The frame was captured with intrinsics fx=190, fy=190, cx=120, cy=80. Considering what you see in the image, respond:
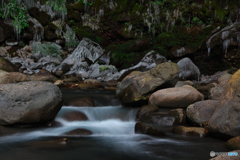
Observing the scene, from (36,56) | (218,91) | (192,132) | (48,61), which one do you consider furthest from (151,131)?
(36,56)

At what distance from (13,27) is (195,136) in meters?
17.5

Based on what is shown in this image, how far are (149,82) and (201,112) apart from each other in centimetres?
205

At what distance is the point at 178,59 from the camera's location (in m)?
13.7

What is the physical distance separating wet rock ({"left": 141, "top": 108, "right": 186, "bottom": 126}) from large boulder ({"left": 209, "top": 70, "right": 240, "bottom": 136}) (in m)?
0.95

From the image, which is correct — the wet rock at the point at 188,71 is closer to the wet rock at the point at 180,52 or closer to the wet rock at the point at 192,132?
the wet rock at the point at 180,52

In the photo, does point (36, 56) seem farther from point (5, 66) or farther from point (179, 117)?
point (179, 117)

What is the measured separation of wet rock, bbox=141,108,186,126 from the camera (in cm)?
452

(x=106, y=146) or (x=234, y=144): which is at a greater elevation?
(x=234, y=144)

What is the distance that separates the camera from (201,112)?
4297 mm

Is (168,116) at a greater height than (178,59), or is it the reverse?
(178,59)

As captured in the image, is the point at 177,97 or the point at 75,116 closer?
the point at 75,116

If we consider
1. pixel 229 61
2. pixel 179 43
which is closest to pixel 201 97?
pixel 229 61

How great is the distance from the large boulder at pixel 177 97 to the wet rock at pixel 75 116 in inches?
82.6

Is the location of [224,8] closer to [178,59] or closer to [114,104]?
[178,59]
